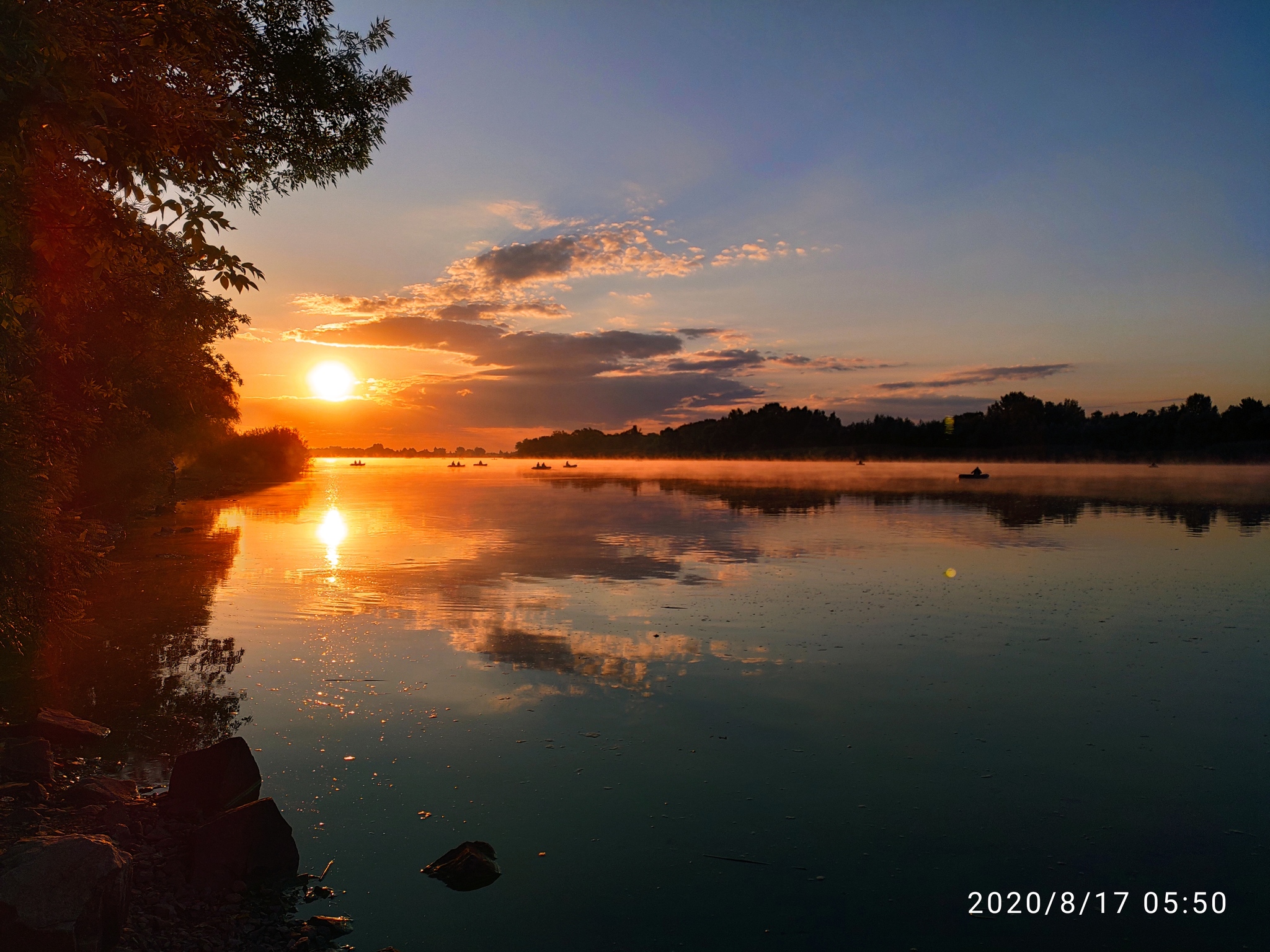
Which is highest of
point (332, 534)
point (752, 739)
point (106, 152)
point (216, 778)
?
point (106, 152)

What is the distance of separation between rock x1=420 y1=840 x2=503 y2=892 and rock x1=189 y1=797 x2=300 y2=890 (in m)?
1.63

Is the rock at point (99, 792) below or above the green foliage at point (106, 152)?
below

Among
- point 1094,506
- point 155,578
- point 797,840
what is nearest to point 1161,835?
point 797,840

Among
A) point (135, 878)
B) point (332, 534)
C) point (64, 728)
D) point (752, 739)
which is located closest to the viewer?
point (135, 878)

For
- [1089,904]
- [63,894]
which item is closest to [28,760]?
[63,894]

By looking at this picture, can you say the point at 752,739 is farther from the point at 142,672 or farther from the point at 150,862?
the point at 142,672

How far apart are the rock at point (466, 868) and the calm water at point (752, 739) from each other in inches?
6.3

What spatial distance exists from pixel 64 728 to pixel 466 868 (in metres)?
7.80

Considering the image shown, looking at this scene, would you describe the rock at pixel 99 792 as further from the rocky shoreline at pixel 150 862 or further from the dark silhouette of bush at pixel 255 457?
the dark silhouette of bush at pixel 255 457

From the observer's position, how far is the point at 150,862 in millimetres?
8211

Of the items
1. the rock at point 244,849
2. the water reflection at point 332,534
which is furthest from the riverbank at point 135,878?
the water reflection at point 332,534

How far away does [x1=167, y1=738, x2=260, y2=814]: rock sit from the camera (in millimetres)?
9664

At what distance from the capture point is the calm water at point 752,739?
27.2ft

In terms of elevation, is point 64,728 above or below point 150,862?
above
